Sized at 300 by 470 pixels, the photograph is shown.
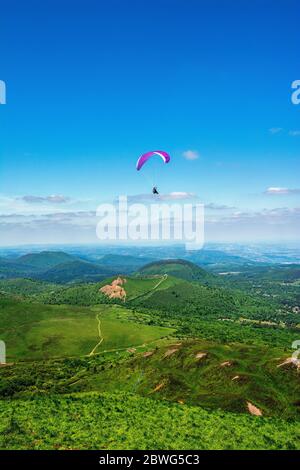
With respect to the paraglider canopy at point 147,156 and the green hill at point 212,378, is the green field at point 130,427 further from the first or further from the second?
the paraglider canopy at point 147,156

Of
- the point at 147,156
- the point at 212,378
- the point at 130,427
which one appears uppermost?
the point at 147,156

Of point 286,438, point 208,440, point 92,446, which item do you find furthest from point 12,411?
point 286,438

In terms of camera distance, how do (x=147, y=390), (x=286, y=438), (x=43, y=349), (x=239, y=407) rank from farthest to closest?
(x=43, y=349)
(x=147, y=390)
(x=239, y=407)
(x=286, y=438)

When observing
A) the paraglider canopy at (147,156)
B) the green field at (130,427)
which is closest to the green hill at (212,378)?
the green field at (130,427)

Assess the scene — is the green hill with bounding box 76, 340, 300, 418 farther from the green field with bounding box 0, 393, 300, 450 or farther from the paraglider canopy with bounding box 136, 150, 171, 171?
the paraglider canopy with bounding box 136, 150, 171, 171

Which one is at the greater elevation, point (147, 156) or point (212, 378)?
point (147, 156)

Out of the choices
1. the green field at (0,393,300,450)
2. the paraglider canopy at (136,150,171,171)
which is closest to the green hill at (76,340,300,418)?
the green field at (0,393,300,450)

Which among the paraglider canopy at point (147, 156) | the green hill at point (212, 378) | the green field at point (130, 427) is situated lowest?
the green hill at point (212, 378)

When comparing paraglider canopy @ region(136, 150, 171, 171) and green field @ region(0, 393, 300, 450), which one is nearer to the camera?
green field @ region(0, 393, 300, 450)

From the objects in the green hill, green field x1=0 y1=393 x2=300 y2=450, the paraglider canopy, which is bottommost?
the green hill

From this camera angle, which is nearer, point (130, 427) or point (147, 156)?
point (130, 427)
